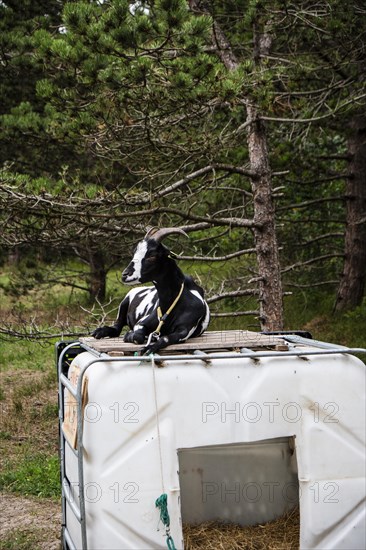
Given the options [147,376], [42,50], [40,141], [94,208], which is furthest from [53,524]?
[40,141]

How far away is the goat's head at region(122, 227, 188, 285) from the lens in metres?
5.53

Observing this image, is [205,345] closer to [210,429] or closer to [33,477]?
[210,429]

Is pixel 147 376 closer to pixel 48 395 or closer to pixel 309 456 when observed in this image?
pixel 309 456

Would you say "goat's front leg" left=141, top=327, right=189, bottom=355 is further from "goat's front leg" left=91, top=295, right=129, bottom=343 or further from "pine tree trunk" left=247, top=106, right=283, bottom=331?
"pine tree trunk" left=247, top=106, right=283, bottom=331

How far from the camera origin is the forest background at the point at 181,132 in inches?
306

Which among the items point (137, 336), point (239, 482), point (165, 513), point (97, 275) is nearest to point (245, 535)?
point (239, 482)

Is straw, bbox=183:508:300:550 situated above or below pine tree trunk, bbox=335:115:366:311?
below

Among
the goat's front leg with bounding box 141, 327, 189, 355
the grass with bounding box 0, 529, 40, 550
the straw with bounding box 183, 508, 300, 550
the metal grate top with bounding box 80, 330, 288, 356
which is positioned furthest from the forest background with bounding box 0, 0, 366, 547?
the goat's front leg with bounding box 141, 327, 189, 355

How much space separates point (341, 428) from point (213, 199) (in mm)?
7035

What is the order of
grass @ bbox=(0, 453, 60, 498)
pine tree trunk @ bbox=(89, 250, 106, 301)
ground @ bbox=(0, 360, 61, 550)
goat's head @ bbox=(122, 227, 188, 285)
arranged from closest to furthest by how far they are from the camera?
goat's head @ bbox=(122, 227, 188, 285) < ground @ bbox=(0, 360, 61, 550) < grass @ bbox=(0, 453, 60, 498) < pine tree trunk @ bbox=(89, 250, 106, 301)

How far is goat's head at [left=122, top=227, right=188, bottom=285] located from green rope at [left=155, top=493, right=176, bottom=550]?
1.65m

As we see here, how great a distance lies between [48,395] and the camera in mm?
11188

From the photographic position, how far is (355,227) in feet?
44.4

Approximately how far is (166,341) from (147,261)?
2.17 ft
